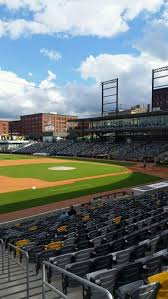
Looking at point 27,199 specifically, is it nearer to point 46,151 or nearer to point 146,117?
point 146,117

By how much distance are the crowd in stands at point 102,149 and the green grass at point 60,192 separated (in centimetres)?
2836

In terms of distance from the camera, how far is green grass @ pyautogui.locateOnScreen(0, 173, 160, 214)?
28.4 metres

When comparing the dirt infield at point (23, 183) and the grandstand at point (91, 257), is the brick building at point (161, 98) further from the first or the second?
the grandstand at point (91, 257)

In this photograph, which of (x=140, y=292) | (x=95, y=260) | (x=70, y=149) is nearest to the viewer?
(x=140, y=292)

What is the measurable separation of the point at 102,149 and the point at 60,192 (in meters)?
52.8

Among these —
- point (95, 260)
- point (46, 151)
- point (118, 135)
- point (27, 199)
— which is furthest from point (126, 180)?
point (46, 151)

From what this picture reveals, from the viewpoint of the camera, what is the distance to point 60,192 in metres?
34.2

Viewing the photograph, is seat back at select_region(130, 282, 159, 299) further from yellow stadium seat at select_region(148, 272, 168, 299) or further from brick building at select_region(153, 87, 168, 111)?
brick building at select_region(153, 87, 168, 111)

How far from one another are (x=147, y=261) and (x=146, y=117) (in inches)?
2858

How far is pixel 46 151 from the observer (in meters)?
105

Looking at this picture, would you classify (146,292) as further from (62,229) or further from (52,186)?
(52,186)

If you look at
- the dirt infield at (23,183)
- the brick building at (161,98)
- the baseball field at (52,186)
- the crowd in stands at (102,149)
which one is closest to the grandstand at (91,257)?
the baseball field at (52,186)

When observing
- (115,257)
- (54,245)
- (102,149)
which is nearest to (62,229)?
(54,245)

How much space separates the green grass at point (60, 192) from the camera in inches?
1120
